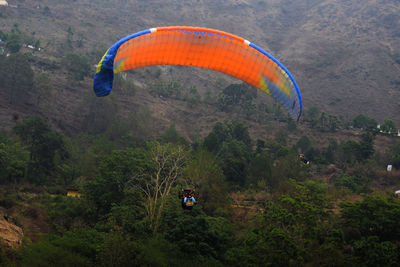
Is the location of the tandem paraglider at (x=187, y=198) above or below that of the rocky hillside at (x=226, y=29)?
below

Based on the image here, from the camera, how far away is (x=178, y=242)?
71.8 feet

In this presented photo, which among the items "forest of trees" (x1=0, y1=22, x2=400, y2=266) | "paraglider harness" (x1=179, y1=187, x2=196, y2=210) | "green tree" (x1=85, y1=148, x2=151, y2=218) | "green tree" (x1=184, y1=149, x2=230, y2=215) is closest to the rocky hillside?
"forest of trees" (x1=0, y1=22, x2=400, y2=266)

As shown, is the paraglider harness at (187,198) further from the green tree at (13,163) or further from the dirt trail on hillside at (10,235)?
the green tree at (13,163)

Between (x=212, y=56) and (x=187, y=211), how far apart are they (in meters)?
11.6

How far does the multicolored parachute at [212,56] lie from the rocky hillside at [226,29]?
4847 centimetres

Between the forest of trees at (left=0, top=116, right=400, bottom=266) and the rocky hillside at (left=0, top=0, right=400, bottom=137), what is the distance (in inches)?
908

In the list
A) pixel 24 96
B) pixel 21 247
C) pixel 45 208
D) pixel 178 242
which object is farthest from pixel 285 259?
pixel 24 96

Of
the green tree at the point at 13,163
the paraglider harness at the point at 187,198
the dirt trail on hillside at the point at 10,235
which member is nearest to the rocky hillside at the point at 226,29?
the green tree at the point at 13,163

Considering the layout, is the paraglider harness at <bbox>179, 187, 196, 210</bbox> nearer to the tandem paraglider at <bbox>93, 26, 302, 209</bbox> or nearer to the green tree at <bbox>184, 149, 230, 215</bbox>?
the tandem paraglider at <bbox>93, 26, 302, 209</bbox>

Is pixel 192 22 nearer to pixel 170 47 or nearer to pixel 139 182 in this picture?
pixel 139 182

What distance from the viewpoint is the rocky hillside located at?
72.1 m

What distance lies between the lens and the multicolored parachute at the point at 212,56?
15.4 meters

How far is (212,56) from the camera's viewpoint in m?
16.5

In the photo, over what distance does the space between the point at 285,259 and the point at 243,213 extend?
492 inches
